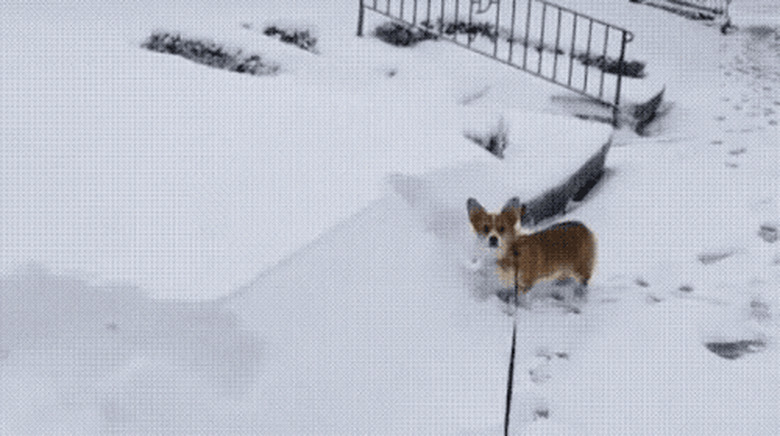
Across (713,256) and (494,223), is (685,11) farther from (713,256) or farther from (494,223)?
(494,223)

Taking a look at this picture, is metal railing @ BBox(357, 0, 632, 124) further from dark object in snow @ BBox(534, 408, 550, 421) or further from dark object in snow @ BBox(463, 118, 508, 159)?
dark object in snow @ BBox(534, 408, 550, 421)

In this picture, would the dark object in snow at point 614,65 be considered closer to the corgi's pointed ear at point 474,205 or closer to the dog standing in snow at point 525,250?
the dog standing in snow at point 525,250

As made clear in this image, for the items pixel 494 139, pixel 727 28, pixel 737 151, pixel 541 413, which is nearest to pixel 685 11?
pixel 727 28

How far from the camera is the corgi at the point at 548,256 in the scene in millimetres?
3451

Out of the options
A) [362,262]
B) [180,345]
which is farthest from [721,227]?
[180,345]

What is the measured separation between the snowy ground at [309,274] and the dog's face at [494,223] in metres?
0.21

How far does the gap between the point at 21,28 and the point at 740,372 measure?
3.84 m

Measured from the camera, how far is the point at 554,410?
9.53 feet

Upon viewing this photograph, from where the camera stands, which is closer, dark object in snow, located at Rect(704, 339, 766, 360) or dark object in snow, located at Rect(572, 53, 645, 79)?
dark object in snow, located at Rect(704, 339, 766, 360)

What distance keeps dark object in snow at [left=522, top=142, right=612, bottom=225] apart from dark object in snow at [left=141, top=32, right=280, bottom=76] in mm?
2237

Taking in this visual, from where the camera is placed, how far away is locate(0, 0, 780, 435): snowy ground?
8.39ft

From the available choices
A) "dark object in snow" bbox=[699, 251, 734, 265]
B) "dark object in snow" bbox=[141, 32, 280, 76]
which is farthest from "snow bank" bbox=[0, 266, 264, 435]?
"dark object in snow" bbox=[141, 32, 280, 76]

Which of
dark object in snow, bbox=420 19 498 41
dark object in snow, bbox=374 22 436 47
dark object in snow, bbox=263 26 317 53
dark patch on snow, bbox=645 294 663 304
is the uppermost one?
dark patch on snow, bbox=645 294 663 304

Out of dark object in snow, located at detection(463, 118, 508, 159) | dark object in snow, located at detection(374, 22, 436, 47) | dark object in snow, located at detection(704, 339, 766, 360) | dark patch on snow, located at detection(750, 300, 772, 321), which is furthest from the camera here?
dark object in snow, located at detection(374, 22, 436, 47)
